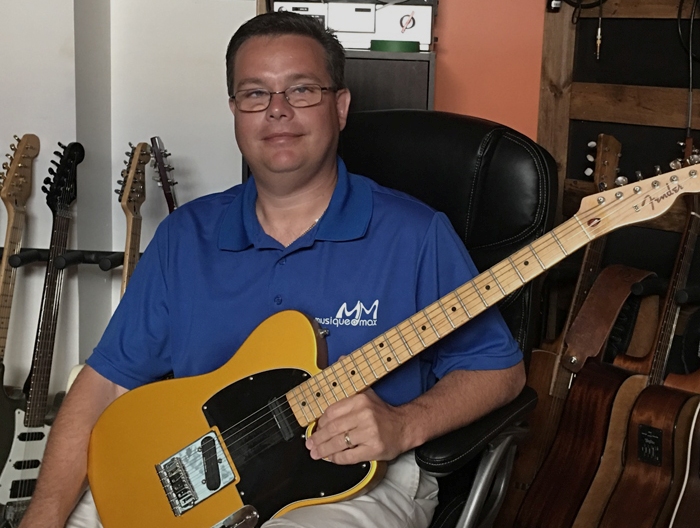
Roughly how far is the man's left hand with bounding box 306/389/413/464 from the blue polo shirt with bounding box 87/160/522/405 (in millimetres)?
175

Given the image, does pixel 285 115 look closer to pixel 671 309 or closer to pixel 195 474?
pixel 195 474

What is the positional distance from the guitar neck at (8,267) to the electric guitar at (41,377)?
0.10 metres

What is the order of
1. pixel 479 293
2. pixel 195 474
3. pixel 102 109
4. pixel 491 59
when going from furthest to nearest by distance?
pixel 491 59
pixel 102 109
pixel 195 474
pixel 479 293

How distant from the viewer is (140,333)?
167 cm

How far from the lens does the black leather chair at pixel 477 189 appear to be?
154 centimetres

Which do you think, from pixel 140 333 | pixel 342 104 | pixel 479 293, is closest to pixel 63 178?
pixel 140 333

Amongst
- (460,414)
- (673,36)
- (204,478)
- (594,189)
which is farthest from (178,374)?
(673,36)

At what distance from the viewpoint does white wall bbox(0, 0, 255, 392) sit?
2592 millimetres

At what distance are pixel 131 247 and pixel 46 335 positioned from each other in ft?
1.13

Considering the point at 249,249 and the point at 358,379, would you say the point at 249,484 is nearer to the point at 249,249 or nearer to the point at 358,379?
the point at 358,379

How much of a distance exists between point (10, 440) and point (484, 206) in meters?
1.54

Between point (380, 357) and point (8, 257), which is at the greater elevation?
point (380, 357)

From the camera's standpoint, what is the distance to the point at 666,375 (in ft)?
7.70

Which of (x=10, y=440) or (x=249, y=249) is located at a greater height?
(x=249, y=249)
